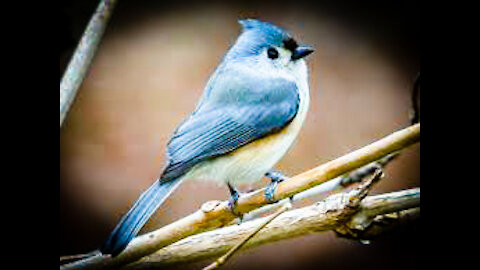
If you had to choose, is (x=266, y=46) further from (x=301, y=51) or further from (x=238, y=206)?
(x=238, y=206)

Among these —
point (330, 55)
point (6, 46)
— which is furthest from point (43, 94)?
point (330, 55)

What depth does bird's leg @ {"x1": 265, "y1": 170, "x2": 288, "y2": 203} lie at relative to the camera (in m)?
1.04

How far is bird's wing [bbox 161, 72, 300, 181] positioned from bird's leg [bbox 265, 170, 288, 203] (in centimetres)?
8

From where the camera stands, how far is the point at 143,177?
133cm

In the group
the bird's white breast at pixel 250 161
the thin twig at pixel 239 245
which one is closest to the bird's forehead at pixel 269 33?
the bird's white breast at pixel 250 161

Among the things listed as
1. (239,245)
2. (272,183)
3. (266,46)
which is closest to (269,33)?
(266,46)

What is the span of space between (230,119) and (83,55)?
33cm

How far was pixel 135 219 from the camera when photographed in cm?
99

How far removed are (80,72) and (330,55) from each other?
556 mm

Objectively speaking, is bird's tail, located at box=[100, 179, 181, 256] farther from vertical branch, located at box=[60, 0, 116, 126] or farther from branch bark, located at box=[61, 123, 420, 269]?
vertical branch, located at box=[60, 0, 116, 126]

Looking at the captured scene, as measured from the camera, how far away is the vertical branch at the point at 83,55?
3.99ft

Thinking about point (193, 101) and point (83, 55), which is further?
point (193, 101)

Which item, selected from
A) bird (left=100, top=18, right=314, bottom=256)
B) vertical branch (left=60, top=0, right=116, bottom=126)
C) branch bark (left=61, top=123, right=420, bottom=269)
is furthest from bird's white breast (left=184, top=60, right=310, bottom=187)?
vertical branch (left=60, top=0, right=116, bottom=126)

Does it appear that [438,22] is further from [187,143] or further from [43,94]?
[43,94]
